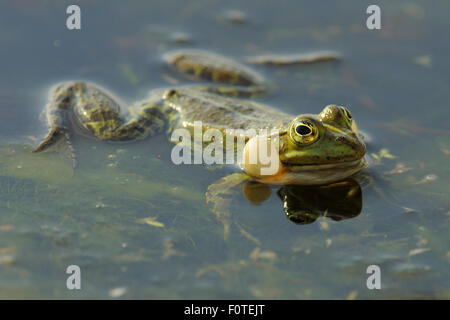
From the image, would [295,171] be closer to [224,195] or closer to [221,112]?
[224,195]


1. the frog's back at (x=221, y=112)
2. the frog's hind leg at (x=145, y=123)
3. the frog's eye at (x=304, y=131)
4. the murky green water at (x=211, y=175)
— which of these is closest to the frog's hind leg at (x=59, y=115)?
the murky green water at (x=211, y=175)

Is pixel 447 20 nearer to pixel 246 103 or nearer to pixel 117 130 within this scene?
pixel 246 103

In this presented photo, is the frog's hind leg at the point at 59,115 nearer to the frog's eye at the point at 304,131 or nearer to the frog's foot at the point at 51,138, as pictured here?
the frog's foot at the point at 51,138

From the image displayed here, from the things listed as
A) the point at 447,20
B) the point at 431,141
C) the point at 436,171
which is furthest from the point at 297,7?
the point at 436,171

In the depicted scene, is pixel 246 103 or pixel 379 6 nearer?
pixel 246 103

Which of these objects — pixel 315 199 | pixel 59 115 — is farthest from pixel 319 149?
pixel 59 115
